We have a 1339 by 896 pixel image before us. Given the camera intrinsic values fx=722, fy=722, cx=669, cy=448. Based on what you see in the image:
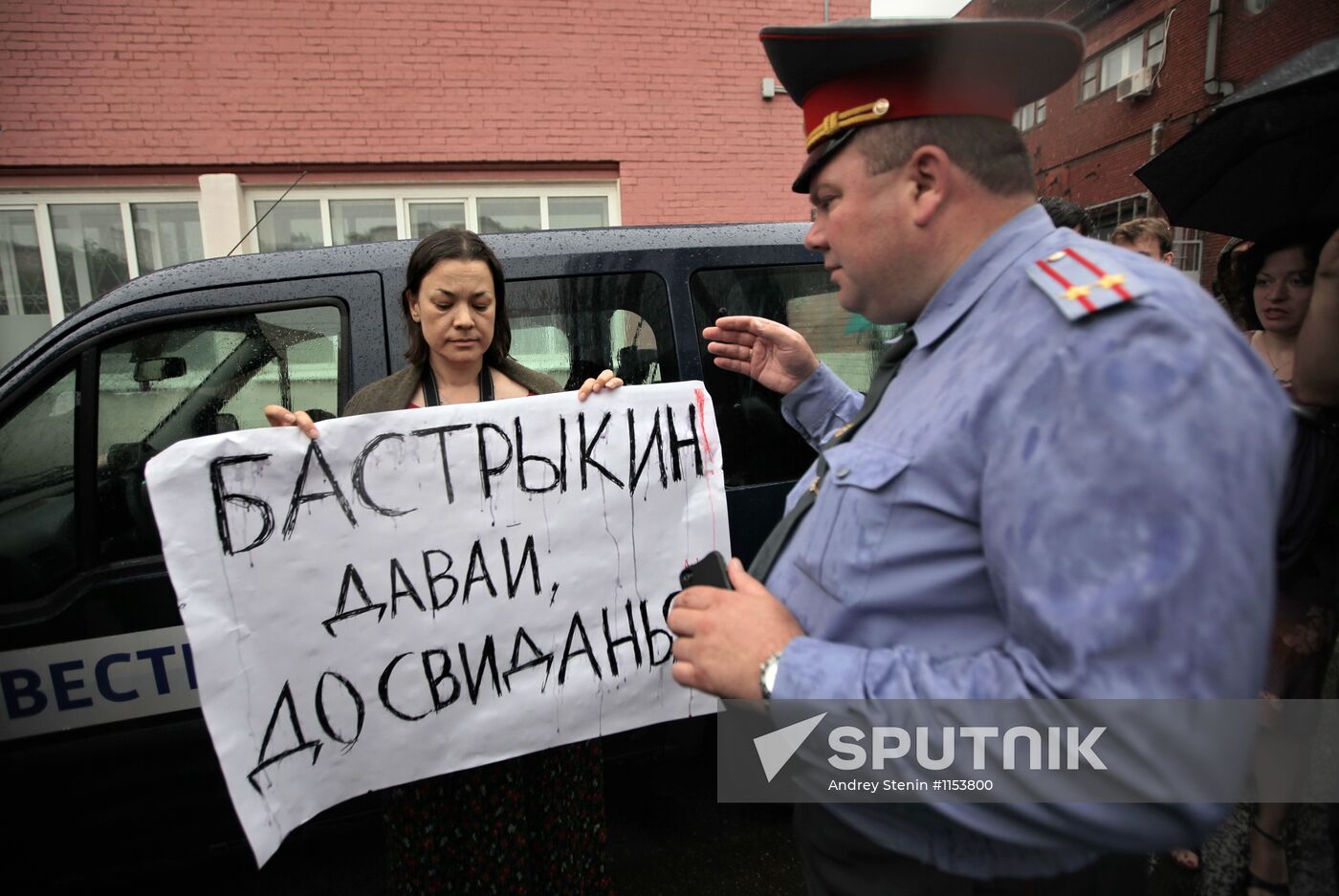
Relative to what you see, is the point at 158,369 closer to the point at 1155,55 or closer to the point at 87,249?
the point at 87,249

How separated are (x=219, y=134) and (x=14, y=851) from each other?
18.7 feet

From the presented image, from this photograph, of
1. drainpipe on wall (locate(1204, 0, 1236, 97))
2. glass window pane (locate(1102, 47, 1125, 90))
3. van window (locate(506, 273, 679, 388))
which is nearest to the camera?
van window (locate(506, 273, 679, 388))

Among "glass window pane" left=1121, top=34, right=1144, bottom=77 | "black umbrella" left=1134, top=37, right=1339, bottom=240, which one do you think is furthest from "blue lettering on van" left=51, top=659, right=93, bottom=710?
"glass window pane" left=1121, top=34, right=1144, bottom=77

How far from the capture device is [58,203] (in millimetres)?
5887

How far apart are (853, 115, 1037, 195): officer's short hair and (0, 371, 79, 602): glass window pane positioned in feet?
6.89

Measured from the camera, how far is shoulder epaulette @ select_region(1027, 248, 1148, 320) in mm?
704

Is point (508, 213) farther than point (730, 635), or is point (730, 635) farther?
point (508, 213)

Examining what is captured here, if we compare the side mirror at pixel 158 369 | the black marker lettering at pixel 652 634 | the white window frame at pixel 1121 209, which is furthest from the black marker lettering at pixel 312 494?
the white window frame at pixel 1121 209

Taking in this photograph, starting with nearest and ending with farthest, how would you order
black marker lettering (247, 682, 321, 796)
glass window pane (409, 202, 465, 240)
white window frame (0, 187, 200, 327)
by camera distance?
1. black marker lettering (247, 682, 321, 796)
2. white window frame (0, 187, 200, 327)
3. glass window pane (409, 202, 465, 240)

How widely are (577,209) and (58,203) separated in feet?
13.8

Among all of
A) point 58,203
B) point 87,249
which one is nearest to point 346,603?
point 87,249

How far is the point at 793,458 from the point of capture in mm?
2314

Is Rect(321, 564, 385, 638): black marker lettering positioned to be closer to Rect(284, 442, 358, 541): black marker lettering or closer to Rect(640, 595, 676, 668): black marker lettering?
Rect(284, 442, 358, 541): black marker lettering

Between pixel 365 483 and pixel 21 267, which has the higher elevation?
pixel 21 267
